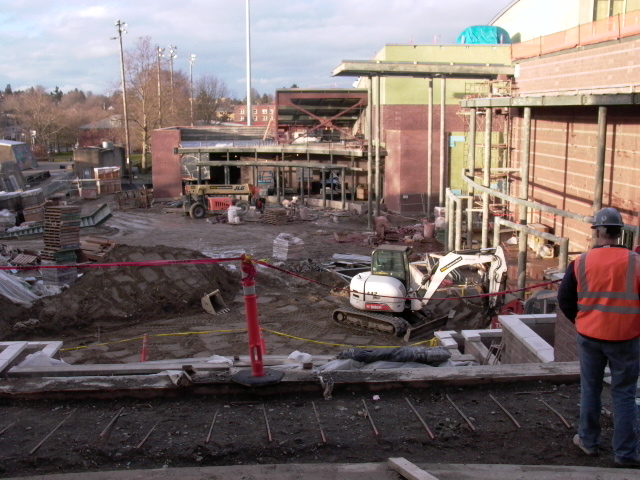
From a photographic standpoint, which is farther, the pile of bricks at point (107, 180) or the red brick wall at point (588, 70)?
the pile of bricks at point (107, 180)

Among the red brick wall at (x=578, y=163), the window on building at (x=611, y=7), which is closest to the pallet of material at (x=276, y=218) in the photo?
the red brick wall at (x=578, y=163)

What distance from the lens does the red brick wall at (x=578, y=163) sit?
19.8 m

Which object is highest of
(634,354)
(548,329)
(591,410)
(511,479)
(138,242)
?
(634,354)

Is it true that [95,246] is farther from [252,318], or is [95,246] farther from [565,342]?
[565,342]

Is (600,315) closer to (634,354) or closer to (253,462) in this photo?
(634,354)

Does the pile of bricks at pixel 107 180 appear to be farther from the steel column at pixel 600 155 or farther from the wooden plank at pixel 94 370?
the wooden plank at pixel 94 370

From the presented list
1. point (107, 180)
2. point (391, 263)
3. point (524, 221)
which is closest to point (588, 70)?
point (524, 221)

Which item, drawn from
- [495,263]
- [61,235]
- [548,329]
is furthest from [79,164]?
[548,329]

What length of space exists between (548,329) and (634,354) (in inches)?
216

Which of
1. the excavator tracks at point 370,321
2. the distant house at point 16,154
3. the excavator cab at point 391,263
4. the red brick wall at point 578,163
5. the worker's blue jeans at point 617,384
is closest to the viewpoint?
the worker's blue jeans at point 617,384

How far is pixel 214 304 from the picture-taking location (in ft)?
62.1

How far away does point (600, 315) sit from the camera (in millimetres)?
4578

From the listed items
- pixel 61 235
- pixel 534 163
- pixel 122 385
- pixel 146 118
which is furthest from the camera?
pixel 146 118

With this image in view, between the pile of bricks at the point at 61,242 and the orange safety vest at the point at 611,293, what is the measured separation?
701 inches
